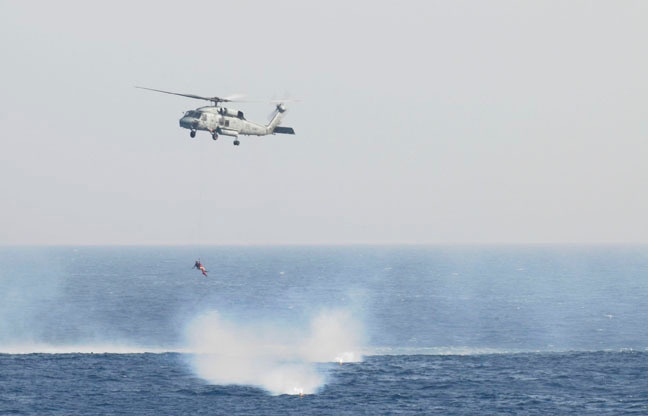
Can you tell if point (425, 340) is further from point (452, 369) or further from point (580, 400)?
point (580, 400)

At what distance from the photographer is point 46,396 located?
11662cm

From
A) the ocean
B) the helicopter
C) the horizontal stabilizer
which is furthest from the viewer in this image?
the ocean

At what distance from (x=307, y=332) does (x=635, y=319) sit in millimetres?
81133

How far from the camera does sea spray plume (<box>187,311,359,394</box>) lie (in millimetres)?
130750

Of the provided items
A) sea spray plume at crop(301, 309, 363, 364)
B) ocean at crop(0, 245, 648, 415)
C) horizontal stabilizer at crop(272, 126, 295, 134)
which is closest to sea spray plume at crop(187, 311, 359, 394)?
sea spray plume at crop(301, 309, 363, 364)

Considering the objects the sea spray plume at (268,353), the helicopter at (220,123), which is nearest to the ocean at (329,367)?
the sea spray plume at (268,353)

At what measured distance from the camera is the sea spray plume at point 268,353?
130750 mm

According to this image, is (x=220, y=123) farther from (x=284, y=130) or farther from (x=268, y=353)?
(x=268, y=353)

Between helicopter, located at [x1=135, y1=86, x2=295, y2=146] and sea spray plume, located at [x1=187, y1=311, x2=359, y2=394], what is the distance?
4045 cm

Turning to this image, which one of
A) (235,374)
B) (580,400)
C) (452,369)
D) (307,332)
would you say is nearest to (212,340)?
(307,332)

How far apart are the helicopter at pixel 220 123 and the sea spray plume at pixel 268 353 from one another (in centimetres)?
4045

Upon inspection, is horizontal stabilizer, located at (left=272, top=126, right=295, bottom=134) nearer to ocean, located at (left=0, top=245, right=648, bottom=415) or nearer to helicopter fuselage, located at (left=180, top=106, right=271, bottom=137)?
helicopter fuselage, located at (left=180, top=106, right=271, bottom=137)

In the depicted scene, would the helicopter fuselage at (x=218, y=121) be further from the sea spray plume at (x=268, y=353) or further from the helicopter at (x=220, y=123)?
the sea spray plume at (x=268, y=353)

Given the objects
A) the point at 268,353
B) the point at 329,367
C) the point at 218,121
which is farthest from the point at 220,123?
the point at 268,353
